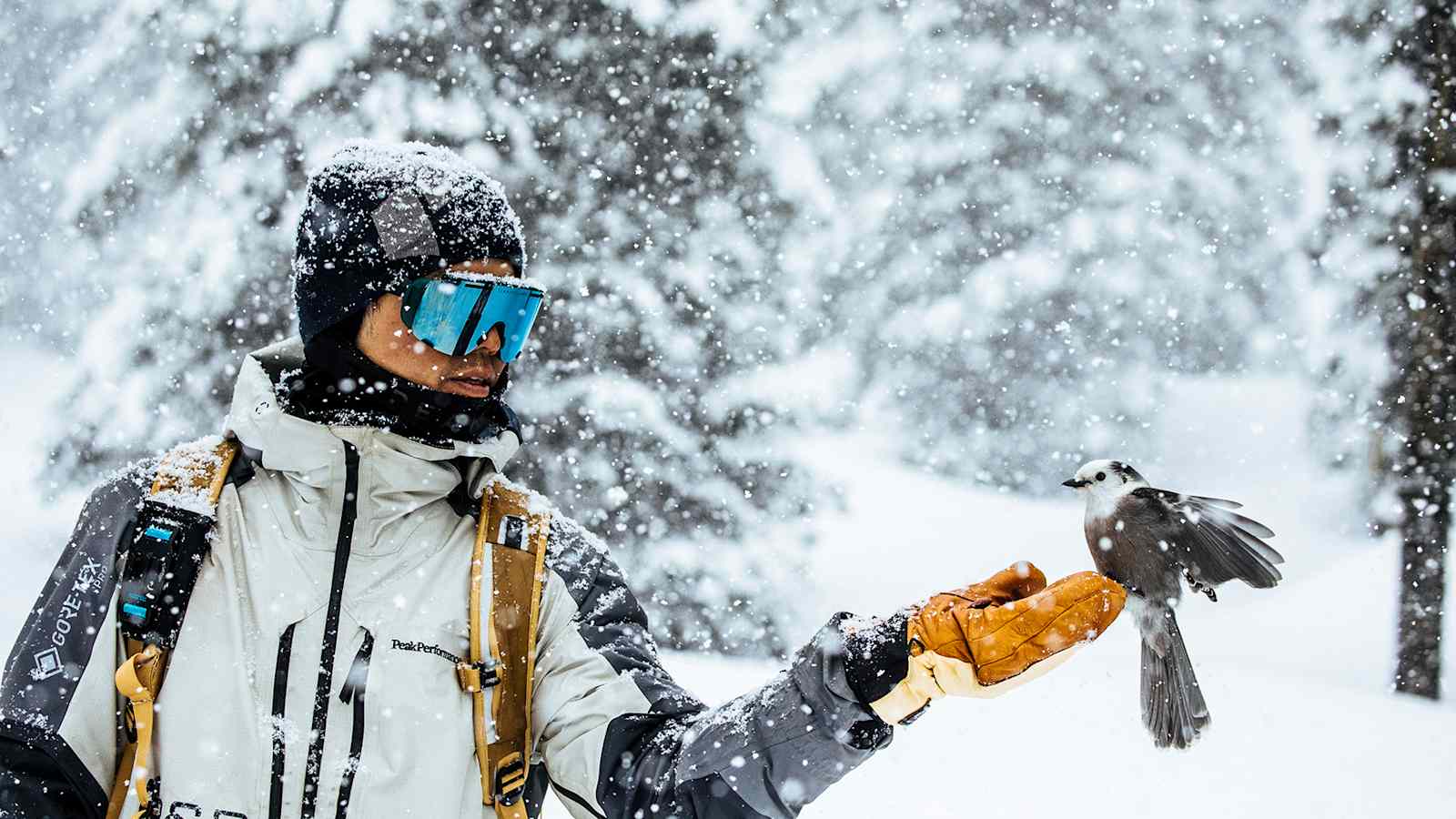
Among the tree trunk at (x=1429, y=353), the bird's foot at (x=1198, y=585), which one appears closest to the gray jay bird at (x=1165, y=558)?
the bird's foot at (x=1198, y=585)

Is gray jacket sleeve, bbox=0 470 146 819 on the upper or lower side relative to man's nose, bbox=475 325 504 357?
lower

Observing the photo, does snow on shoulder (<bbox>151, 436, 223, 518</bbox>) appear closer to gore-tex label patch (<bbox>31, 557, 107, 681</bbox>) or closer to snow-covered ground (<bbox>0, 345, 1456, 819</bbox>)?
gore-tex label patch (<bbox>31, 557, 107, 681</bbox>)

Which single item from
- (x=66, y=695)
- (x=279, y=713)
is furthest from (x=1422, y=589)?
(x=66, y=695)

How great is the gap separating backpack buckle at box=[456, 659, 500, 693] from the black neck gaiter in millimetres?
448

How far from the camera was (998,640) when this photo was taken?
5.68 feet

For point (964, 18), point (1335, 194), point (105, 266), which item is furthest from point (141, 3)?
point (1335, 194)

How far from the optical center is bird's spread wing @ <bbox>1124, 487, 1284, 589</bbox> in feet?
8.19

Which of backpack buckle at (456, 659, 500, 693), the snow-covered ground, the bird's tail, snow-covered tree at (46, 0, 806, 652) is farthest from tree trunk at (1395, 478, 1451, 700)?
backpack buckle at (456, 659, 500, 693)

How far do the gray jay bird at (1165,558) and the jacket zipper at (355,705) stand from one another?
1.62 metres

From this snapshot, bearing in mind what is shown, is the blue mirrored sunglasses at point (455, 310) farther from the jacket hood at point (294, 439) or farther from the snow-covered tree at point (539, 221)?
the snow-covered tree at point (539, 221)

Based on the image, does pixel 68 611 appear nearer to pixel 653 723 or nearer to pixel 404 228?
pixel 404 228

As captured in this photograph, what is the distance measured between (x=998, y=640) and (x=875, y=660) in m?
0.20

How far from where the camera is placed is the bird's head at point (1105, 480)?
2.65 meters

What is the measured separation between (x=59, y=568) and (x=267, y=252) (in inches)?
284
